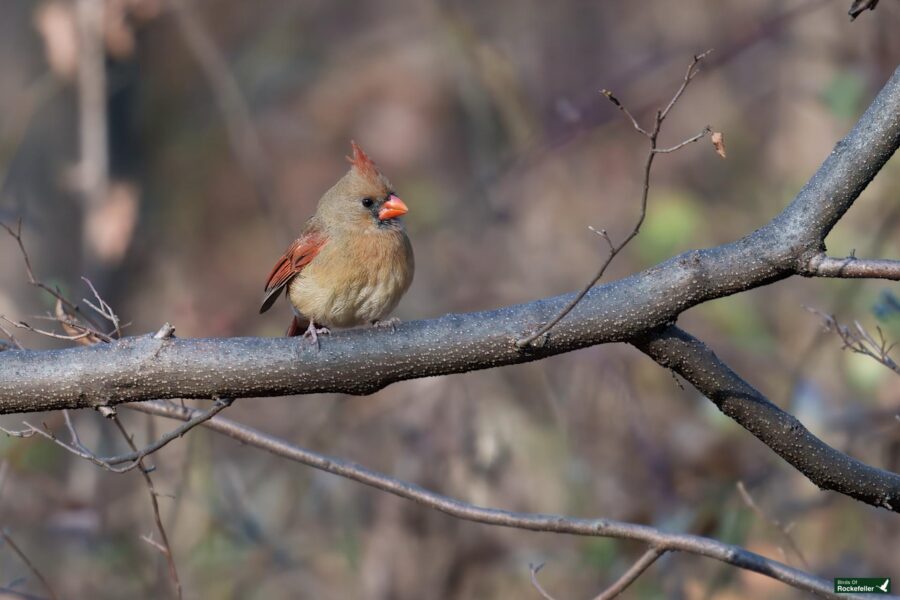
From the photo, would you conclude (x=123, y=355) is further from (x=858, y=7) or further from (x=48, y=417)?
(x=48, y=417)

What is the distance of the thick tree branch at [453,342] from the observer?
78.6 inches

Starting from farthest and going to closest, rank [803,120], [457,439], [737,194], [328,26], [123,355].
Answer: [328,26], [737,194], [803,120], [457,439], [123,355]

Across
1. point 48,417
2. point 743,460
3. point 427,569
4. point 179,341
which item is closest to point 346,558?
point 427,569

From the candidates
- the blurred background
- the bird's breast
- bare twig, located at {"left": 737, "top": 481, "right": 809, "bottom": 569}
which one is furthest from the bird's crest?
bare twig, located at {"left": 737, "top": 481, "right": 809, "bottom": 569}

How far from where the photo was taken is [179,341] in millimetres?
2156

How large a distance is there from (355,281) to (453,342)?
1192 millimetres

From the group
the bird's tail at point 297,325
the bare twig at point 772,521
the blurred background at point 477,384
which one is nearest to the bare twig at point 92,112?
the blurred background at point 477,384

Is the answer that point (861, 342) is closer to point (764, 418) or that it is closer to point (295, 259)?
point (764, 418)

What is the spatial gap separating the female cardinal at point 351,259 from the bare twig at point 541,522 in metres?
0.65

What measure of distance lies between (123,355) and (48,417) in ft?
9.00

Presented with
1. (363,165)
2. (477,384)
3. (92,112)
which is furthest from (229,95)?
(363,165)

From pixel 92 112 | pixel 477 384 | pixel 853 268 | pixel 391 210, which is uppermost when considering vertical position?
pixel 92 112

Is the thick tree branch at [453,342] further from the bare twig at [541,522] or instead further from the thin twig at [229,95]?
the thin twig at [229,95]

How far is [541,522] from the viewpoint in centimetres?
247
